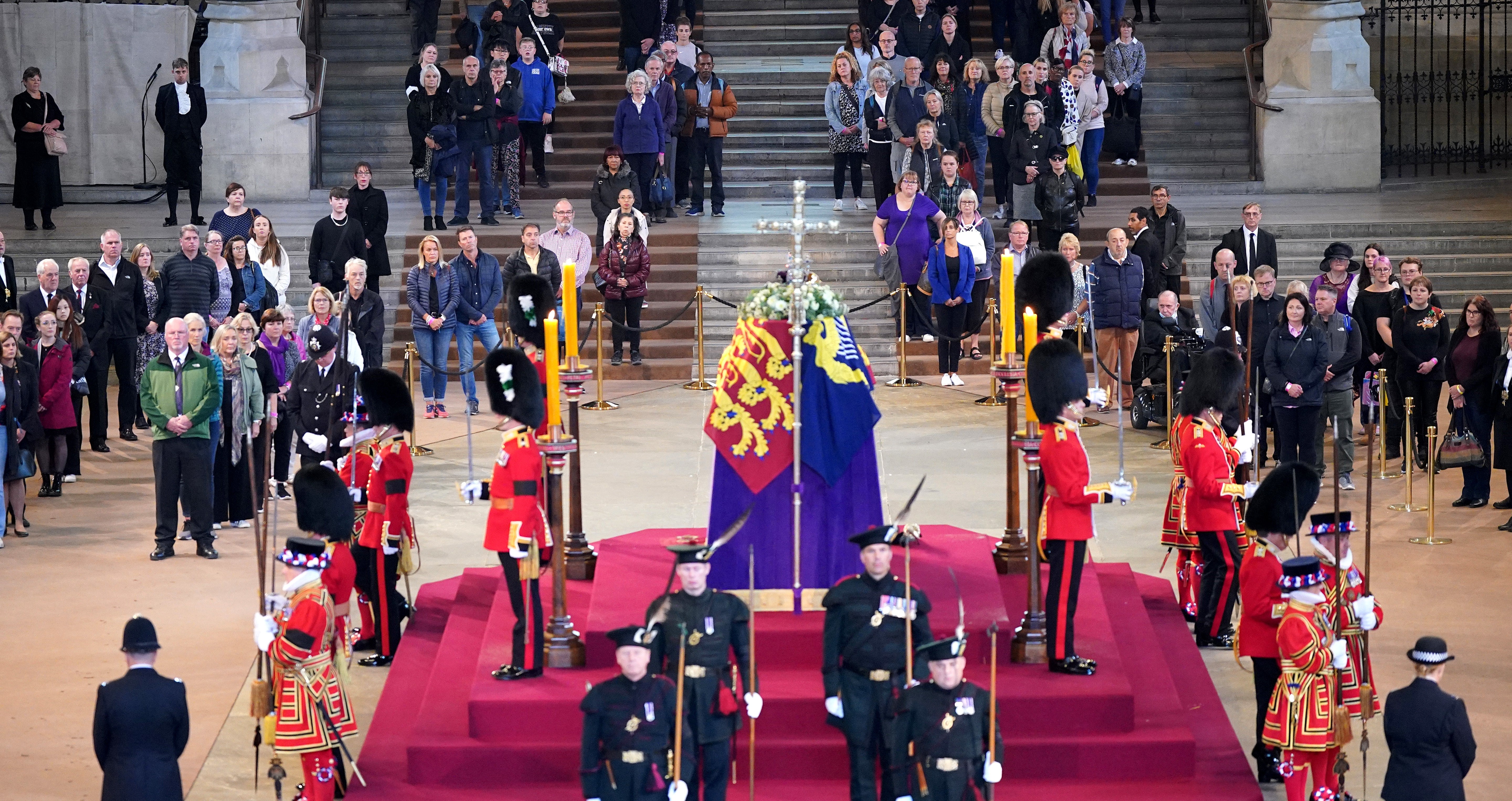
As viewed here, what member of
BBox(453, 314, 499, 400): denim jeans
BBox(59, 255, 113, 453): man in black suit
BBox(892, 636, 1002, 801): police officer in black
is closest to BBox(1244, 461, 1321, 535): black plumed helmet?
BBox(892, 636, 1002, 801): police officer in black

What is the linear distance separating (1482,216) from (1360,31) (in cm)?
339

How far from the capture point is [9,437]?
1380cm

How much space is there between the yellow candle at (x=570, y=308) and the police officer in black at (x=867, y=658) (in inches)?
85.8

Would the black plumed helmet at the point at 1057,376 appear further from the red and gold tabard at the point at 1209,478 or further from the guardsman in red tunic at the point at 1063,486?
the red and gold tabard at the point at 1209,478

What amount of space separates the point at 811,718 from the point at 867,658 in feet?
2.71

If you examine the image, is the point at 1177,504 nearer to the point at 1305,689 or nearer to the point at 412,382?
the point at 1305,689

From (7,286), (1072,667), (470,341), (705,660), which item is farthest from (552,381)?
(7,286)

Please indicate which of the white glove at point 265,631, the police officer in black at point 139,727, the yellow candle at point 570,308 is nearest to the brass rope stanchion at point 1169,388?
the yellow candle at point 570,308

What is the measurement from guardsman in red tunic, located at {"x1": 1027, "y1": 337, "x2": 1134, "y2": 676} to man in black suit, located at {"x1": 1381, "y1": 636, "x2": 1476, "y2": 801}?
6.49 ft

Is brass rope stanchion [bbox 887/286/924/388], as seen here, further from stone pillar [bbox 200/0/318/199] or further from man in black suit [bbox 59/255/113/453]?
stone pillar [bbox 200/0/318/199]

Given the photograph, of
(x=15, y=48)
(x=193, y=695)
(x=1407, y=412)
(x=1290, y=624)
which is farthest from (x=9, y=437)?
(x=15, y=48)

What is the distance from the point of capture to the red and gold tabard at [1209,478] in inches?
425

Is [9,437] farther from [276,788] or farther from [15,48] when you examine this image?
[15,48]

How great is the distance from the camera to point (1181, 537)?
37.6ft
